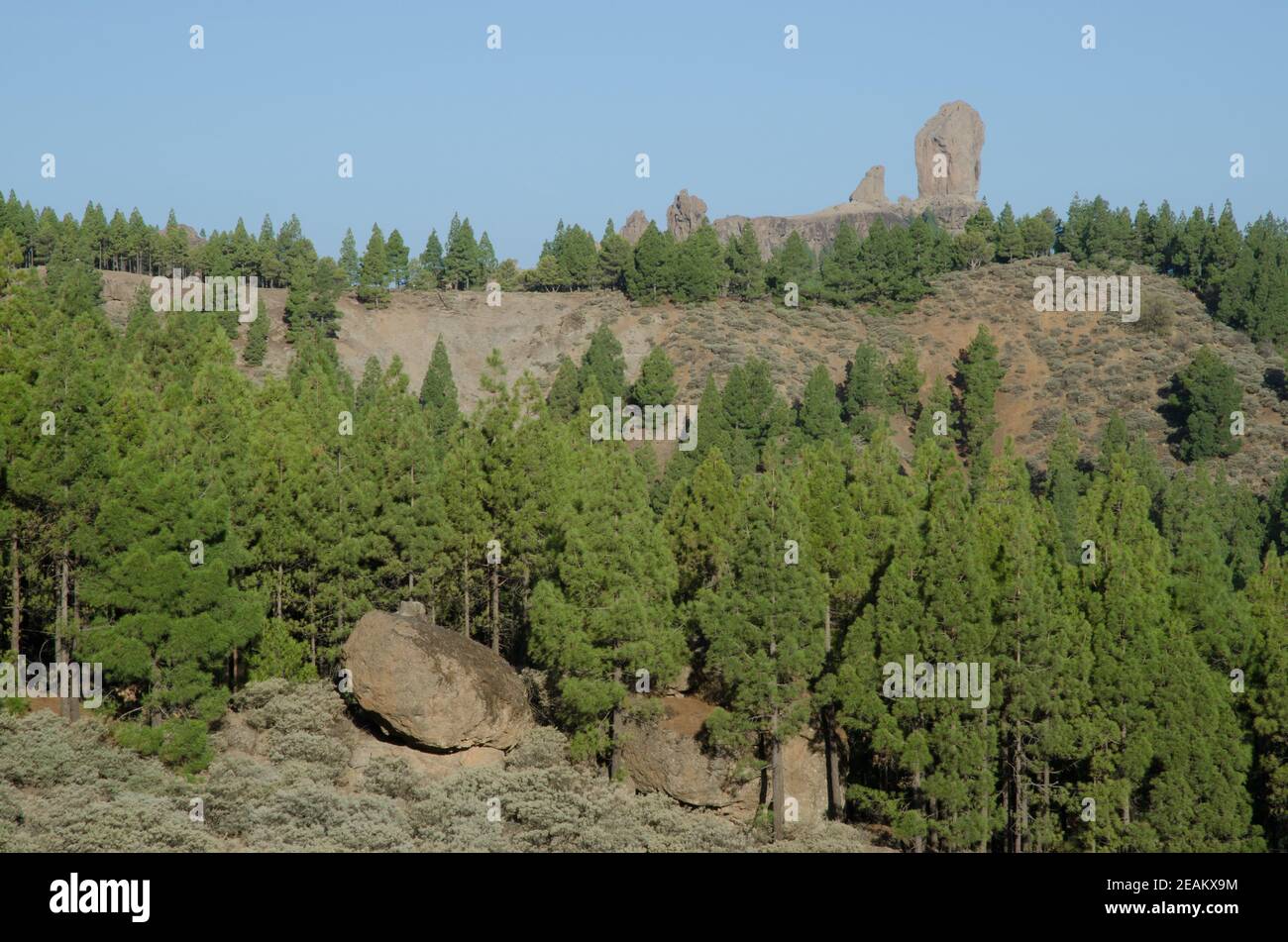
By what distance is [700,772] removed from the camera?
1693 inches

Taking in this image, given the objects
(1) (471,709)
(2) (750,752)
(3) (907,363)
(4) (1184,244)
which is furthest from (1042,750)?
(4) (1184,244)

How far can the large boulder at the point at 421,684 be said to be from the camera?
40.8 m

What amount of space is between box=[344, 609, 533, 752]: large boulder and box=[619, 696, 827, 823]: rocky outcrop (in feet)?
14.8

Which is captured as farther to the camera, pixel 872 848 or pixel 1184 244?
Answer: pixel 1184 244

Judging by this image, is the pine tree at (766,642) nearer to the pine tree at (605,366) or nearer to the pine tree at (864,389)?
the pine tree at (605,366)

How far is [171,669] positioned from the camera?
123 ft

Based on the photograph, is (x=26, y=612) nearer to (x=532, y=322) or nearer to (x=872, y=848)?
(x=872, y=848)

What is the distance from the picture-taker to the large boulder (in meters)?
40.8

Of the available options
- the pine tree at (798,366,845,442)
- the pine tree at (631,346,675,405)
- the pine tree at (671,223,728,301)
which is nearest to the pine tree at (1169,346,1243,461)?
the pine tree at (798,366,845,442)

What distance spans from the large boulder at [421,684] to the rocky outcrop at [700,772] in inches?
177

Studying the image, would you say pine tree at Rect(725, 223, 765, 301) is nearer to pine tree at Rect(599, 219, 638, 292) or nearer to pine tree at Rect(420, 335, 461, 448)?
pine tree at Rect(599, 219, 638, 292)

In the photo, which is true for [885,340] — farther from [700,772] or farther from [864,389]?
[700,772]
